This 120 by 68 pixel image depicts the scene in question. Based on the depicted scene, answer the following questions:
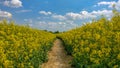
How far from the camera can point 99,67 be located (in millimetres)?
12219

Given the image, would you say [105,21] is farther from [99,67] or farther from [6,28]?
[99,67]

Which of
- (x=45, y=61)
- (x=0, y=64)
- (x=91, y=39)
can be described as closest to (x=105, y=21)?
(x=91, y=39)

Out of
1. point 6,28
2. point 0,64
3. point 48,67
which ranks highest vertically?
point 6,28

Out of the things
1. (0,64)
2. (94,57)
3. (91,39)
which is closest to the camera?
(0,64)

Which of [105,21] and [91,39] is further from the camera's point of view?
[105,21]

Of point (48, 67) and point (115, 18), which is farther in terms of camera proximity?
point (48, 67)

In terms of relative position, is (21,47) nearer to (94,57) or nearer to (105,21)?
(94,57)

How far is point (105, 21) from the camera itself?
19219 millimetres

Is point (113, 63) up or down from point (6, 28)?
down

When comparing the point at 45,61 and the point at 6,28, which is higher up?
the point at 6,28

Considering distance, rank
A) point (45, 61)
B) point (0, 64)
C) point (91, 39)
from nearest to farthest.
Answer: point (0, 64) → point (91, 39) → point (45, 61)

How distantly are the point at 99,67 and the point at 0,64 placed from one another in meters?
4.00

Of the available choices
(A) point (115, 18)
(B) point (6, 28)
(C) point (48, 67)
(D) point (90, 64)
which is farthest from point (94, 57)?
(B) point (6, 28)

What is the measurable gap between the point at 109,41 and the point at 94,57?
1160 mm
